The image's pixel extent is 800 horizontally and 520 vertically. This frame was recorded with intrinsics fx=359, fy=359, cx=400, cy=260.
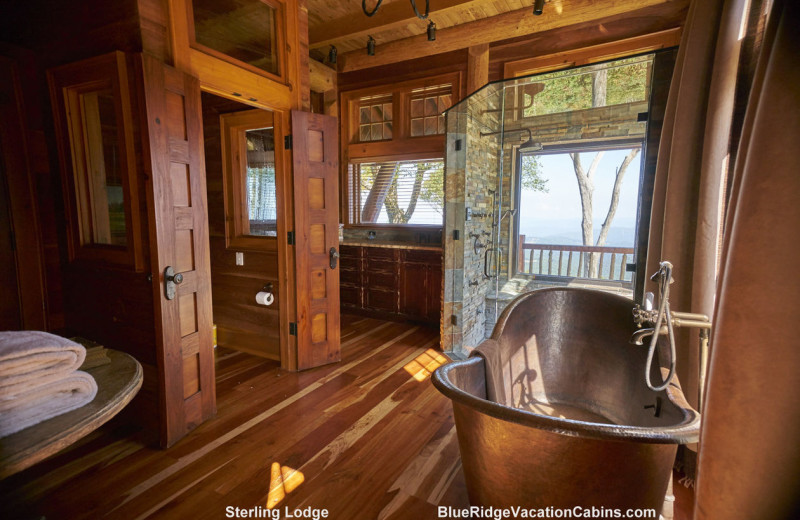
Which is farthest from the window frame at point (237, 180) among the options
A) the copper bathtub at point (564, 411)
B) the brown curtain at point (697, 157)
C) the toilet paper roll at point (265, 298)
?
the brown curtain at point (697, 157)

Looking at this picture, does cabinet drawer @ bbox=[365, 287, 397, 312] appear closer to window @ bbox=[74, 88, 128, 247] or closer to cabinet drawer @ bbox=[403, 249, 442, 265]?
cabinet drawer @ bbox=[403, 249, 442, 265]

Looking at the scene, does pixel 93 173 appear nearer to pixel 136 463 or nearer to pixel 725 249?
pixel 136 463

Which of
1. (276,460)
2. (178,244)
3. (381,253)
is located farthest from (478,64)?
(276,460)

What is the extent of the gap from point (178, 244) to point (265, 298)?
45.3 inches

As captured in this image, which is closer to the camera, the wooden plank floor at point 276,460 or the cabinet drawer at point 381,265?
the wooden plank floor at point 276,460

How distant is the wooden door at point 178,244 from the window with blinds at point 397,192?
9.82ft

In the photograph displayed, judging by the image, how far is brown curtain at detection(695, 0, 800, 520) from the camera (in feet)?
2.12

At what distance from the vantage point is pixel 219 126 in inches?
128

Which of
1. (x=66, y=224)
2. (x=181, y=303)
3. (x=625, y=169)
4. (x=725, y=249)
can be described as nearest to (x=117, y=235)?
(x=66, y=224)

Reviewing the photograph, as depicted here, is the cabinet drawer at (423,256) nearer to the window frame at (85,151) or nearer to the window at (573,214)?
the window at (573,214)

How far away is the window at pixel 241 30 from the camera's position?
219 centimetres

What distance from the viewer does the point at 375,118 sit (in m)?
5.12

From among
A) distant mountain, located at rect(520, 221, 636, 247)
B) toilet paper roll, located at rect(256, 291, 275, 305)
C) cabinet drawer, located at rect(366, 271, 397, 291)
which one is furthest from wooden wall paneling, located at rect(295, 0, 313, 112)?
distant mountain, located at rect(520, 221, 636, 247)

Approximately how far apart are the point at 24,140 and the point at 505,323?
3.08m
